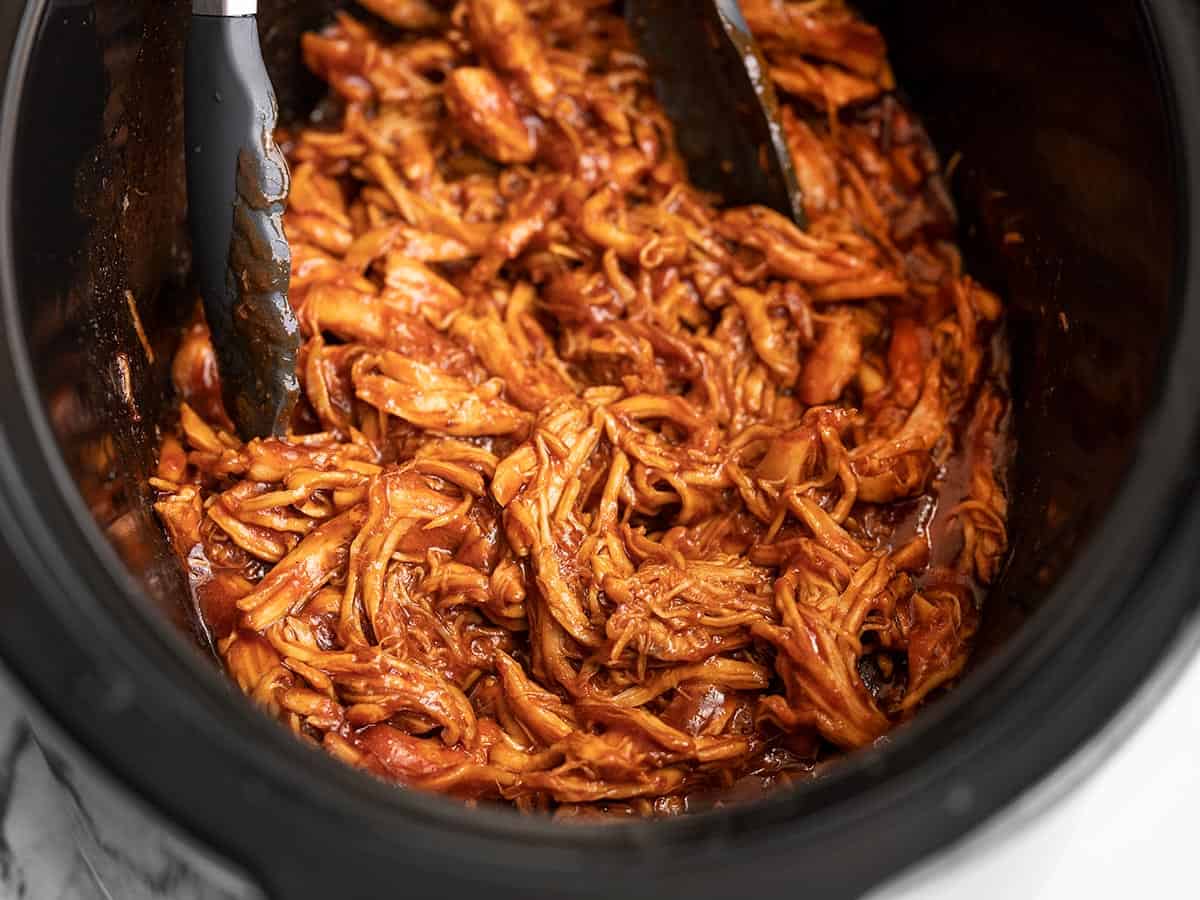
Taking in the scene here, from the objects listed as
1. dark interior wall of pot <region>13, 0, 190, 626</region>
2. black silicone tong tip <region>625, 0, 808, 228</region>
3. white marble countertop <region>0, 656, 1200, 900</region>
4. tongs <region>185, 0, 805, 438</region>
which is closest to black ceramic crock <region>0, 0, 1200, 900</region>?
dark interior wall of pot <region>13, 0, 190, 626</region>

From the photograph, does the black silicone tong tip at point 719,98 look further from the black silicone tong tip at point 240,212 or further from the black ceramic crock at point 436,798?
the black silicone tong tip at point 240,212

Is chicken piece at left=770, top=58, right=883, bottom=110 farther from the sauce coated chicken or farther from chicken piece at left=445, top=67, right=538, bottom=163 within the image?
chicken piece at left=445, top=67, right=538, bottom=163

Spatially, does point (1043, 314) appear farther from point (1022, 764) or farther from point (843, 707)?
point (1022, 764)

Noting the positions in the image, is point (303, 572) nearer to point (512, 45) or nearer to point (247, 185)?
point (247, 185)

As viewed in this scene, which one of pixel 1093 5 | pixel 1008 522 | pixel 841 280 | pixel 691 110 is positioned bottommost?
pixel 1008 522

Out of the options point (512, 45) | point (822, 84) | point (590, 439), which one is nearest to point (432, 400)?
point (590, 439)

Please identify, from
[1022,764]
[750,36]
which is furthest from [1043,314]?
[1022,764]

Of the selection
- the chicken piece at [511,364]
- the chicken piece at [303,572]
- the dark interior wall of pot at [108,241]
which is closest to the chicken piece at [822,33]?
the chicken piece at [511,364]
